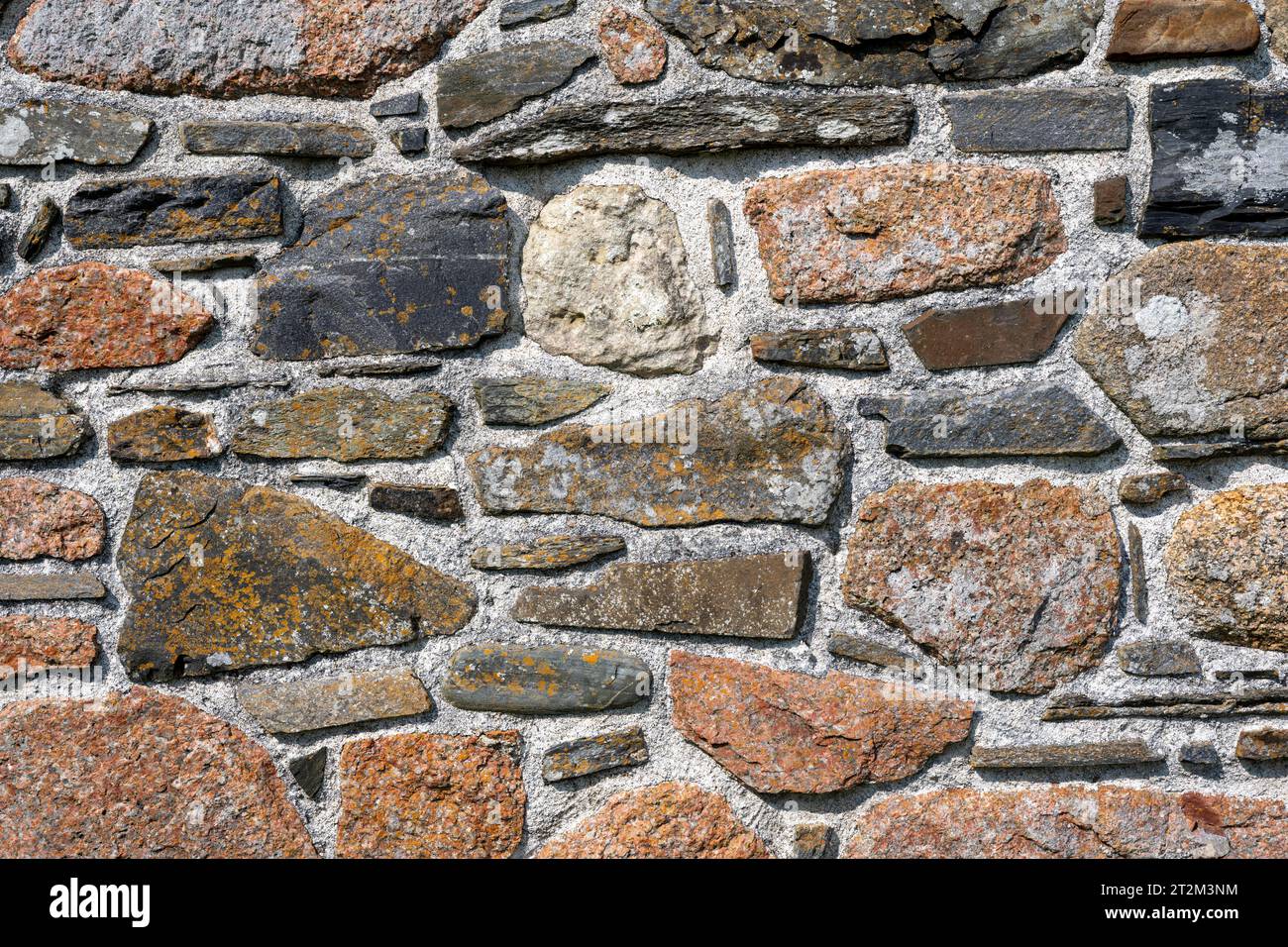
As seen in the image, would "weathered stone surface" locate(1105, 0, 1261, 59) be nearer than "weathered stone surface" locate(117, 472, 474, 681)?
Yes

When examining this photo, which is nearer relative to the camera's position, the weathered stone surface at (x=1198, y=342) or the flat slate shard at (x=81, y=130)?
the weathered stone surface at (x=1198, y=342)

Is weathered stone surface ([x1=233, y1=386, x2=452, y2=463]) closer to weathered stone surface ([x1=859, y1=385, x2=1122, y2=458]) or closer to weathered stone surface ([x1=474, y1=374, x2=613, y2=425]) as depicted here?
weathered stone surface ([x1=474, y1=374, x2=613, y2=425])

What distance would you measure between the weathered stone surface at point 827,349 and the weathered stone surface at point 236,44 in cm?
82

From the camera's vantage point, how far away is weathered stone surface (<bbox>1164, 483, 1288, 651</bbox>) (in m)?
1.61

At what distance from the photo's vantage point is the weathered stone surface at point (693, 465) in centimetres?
167

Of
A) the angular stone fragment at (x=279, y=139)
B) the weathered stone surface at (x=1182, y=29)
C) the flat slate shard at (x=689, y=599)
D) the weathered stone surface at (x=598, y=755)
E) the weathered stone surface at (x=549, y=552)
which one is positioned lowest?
the weathered stone surface at (x=598, y=755)

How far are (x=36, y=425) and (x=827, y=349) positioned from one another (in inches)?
57.4

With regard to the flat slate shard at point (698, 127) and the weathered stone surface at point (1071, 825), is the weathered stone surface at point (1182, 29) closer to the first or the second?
the flat slate shard at point (698, 127)

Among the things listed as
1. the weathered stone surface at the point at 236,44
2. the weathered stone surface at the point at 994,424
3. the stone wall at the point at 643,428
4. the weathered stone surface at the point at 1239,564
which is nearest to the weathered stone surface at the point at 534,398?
the stone wall at the point at 643,428

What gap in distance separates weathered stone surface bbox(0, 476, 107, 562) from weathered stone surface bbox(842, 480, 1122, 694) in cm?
139

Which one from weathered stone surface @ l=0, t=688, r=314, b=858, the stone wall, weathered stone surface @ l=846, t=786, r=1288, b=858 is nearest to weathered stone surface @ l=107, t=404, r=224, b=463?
the stone wall

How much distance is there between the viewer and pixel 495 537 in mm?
1736

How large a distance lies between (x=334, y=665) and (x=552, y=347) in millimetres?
707

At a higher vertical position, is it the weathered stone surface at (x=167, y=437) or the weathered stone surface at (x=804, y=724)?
the weathered stone surface at (x=167, y=437)
